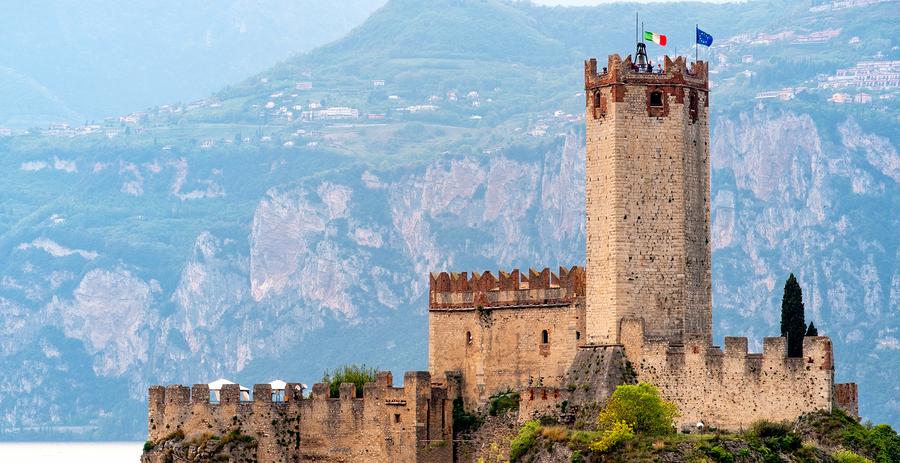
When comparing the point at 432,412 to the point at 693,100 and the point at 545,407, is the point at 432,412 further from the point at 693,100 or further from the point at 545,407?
the point at 693,100

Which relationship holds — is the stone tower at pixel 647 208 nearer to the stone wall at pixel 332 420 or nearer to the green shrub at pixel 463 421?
the green shrub at pixel 463 421

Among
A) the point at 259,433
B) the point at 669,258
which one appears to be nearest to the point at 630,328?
the point at 669,258

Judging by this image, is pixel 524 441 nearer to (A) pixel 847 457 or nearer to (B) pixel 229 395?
(A) pixel 847 457

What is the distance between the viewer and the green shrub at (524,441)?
101 metres

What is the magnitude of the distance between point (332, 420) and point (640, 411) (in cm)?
1609

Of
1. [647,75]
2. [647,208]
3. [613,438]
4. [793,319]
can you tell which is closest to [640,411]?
[613,438]

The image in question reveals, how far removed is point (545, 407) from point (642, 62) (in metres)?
15.8

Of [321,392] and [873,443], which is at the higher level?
[321,392]

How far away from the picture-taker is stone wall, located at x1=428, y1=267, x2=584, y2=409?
351ft

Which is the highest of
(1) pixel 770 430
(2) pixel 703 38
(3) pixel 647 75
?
(2) pixel 703 38

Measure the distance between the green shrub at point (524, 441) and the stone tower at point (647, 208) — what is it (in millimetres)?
5018

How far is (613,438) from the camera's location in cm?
9700

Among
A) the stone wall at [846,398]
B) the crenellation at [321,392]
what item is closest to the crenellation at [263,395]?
the crenellation at [321,392]

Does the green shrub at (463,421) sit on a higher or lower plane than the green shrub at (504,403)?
lower
